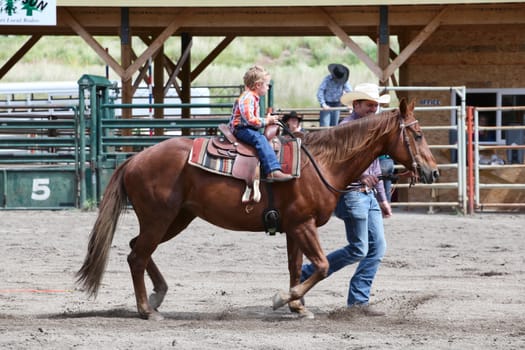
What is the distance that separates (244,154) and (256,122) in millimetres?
287

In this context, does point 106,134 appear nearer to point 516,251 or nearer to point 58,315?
point 516,251

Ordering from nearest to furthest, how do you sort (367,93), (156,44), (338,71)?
(367,93), (338,71), (156,44)

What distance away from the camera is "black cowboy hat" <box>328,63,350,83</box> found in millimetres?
16016

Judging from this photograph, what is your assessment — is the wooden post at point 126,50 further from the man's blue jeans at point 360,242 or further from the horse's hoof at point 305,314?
the horse's hoof at point 305,314

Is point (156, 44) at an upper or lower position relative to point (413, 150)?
upper

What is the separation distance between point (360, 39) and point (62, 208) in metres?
38.0

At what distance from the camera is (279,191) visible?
7.39 m

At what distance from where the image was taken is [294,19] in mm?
17125

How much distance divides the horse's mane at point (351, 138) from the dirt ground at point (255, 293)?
1.23 m

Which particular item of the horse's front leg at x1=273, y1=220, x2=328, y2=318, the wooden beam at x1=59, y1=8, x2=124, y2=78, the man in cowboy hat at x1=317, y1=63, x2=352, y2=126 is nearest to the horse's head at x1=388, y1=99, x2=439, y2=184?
the horse's front leg at x1=273, y1=220, x2=328, y2=318

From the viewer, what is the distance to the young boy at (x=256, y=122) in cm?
726

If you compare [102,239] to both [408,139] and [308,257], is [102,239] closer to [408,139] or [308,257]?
[308,257]

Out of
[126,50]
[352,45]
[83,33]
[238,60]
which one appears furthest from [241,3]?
[238,60]

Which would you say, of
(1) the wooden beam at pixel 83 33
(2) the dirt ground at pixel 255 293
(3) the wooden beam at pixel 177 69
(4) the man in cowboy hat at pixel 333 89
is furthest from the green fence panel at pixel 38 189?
(4) the man in cowboy hat at pixel 333 89
